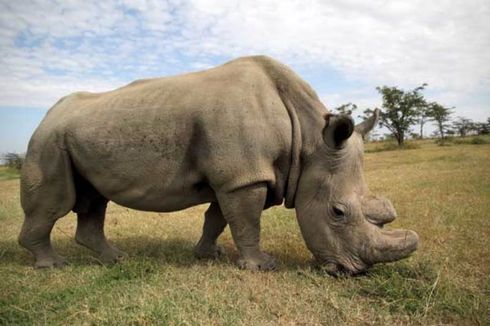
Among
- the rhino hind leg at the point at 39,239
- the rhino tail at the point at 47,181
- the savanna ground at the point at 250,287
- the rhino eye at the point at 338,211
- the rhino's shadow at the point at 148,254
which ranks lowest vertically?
the rhino's shadow at the point at 148,254

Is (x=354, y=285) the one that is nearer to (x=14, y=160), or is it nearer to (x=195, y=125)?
(x=195, y=125)


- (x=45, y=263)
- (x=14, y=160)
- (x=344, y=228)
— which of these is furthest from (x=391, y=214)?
(x=14, y=160)

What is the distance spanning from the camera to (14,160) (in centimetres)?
3281

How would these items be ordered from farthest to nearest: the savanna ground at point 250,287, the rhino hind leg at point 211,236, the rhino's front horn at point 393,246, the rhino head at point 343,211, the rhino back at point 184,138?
1. the rhino hind leg at point 211,236
2. the rhino back at point 184,138
3. the rhino head at point 343,211
4. the rhino's front horn at point 393,246
5. the savanna ground at point 250,287

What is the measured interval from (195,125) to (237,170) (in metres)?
0.73

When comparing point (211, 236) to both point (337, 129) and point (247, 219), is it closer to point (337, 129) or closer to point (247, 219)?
point (247, 219)

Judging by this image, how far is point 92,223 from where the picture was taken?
596cm

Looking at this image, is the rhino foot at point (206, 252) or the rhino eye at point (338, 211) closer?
the rhino eye at point (338, 211)

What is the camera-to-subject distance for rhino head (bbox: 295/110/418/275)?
14.4 ft

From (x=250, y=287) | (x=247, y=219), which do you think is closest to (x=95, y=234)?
(x=247, y=219)

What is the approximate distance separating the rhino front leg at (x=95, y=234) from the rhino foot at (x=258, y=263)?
1.75m

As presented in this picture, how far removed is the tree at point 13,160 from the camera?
31.7 metres

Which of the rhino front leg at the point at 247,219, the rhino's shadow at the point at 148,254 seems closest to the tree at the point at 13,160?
the rhino's shadow at the point at 148,254

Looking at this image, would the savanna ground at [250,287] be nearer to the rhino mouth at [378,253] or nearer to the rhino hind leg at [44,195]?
the rhino mouth at [378,253]
